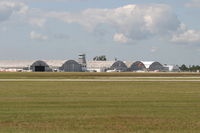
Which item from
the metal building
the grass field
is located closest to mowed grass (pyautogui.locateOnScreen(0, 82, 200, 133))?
the grass field

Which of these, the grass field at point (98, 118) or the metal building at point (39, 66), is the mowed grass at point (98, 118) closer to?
the grass field at point (98, 118)

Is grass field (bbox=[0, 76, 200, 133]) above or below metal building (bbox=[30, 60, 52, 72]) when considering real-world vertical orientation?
below

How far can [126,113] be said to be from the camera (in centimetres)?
1883

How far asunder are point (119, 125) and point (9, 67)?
189 meters

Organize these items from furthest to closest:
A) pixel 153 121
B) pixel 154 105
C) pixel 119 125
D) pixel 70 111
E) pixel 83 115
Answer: pixel 154 105
pixel 70 111
pixel 83 115
pixel 153 121
pixel 119 125

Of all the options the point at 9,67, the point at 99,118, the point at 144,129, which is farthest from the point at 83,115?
the point at 9,67

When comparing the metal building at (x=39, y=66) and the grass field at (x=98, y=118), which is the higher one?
the metal building at (x=39, y=66)

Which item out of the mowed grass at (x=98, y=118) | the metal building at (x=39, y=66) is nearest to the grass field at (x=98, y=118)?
the mowed grass at (x=98, y=118)

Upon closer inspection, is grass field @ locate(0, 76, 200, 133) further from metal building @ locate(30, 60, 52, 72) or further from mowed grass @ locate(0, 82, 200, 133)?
metal building @ locate(30, 60, 52, 72)

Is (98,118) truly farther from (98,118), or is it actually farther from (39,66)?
(39,66)

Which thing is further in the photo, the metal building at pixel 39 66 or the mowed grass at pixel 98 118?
the metal building at pixel 39 66

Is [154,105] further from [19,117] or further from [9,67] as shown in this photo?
[9,67]

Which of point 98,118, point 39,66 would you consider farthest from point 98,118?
point 39,66

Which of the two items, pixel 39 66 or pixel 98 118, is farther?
pixel 39 66
